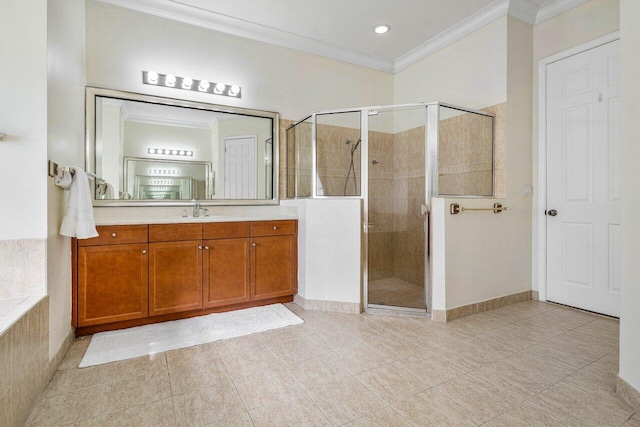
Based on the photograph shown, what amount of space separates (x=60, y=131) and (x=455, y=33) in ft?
11.9

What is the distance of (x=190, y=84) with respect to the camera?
10.1 feet

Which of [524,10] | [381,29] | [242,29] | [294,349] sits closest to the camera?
[294,349]

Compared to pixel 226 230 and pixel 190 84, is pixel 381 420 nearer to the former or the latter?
pixel 226 230

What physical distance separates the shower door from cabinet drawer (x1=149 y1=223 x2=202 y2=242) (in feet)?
4.93

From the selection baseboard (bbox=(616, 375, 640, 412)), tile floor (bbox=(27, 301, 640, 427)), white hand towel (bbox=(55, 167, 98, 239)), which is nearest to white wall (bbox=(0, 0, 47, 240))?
white hand towel (bbox=(55, 167, 98, 239))

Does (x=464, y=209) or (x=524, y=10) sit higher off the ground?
(x=524, y=10)

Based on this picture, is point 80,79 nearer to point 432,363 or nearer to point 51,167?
point 51,167

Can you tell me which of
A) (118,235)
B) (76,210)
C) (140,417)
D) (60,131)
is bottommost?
(140,417)

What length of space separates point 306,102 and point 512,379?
3.14 metres

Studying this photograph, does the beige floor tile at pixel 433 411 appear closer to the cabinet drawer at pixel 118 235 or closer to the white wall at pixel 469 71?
the cabinet drawer at pixel 118 235

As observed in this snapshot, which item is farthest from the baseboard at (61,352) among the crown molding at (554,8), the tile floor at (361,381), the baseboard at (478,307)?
the crown molding at (554,8)

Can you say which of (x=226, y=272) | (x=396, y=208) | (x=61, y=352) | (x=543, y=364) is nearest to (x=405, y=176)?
(x=396, y=208)

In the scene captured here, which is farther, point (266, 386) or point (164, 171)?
point (164, 171)

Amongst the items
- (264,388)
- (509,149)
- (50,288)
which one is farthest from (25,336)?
(509,149)
